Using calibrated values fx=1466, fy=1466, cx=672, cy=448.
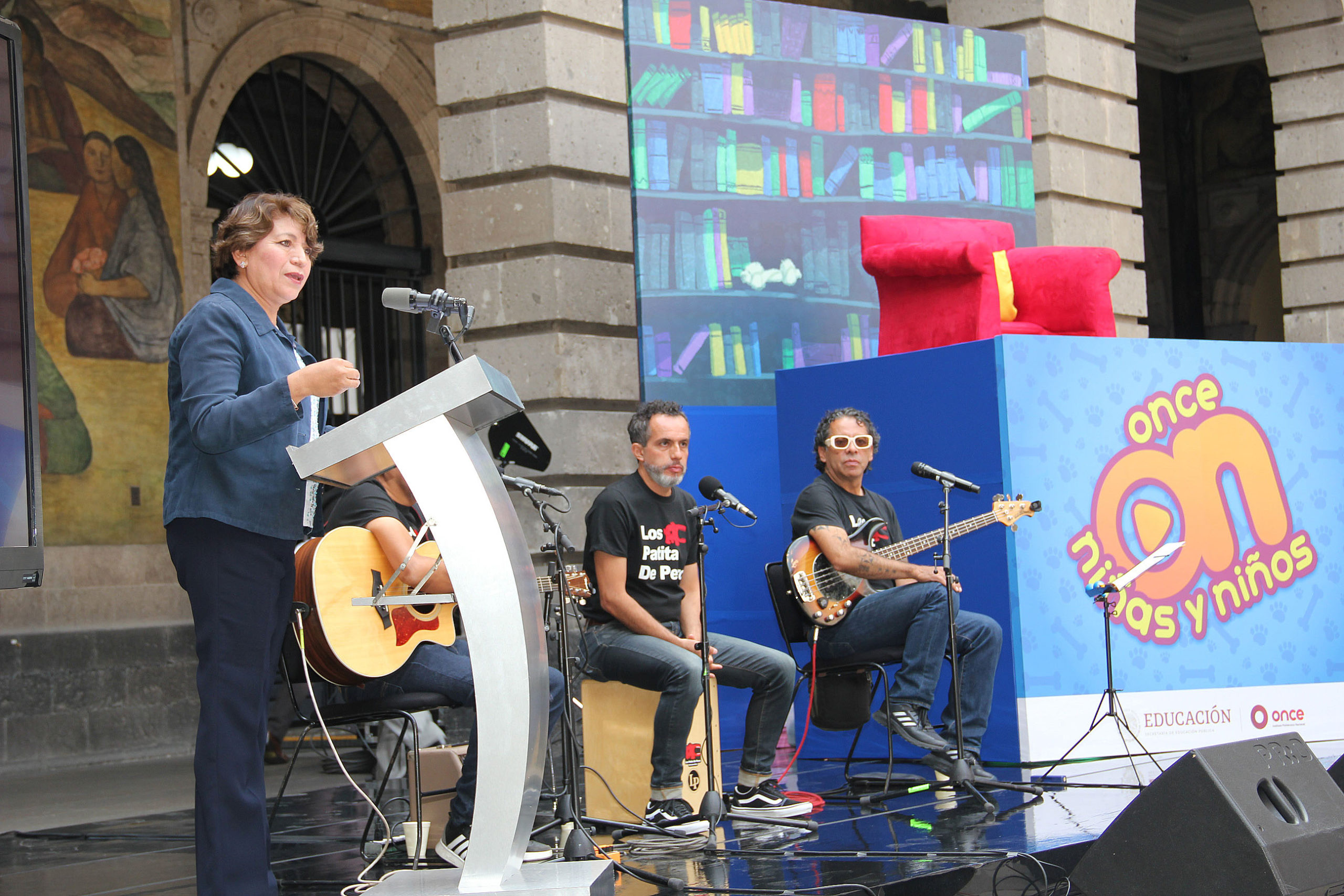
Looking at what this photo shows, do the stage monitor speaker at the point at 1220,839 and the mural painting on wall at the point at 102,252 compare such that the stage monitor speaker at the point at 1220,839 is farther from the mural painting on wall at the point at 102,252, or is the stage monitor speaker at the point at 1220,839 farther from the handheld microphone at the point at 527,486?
the mural painting on wall at the point at 102,252

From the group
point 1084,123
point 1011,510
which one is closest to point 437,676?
point 1011,510

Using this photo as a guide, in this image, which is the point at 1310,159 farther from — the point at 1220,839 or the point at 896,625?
the point at 1220,839

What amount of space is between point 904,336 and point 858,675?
1996 mm

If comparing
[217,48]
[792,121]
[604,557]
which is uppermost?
[217,48]

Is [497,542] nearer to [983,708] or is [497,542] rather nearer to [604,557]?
[604,557]

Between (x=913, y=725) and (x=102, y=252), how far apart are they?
6380mm

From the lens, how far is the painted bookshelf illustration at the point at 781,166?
7078 mm

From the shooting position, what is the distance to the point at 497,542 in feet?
10.1

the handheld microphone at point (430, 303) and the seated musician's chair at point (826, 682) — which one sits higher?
the handheld microphone at point (430, 303)

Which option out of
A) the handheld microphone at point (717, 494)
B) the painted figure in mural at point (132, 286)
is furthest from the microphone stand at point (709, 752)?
the painted figure in mural at point (132, 286)

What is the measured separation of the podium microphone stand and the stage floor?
35 cm

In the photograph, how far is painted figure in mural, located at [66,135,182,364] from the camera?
9.28m

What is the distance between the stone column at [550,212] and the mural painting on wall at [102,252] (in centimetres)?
295

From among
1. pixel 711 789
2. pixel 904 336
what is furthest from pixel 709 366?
pixel 711 789
